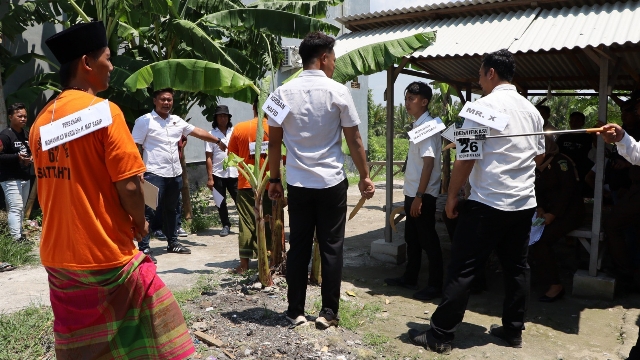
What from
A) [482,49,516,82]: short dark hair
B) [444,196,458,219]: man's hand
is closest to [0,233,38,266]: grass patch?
[444,196,458,219]: man's hand

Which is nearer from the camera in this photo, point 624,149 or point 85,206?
point 85,206

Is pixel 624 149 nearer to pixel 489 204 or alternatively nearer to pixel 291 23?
pixel 489 204

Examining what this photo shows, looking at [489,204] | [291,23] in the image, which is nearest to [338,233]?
[489,204]

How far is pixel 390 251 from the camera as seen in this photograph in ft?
20.8

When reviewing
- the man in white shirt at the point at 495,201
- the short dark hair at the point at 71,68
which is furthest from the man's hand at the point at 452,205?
the short dark hair at the point at 71,68

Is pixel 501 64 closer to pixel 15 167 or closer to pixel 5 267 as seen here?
pixel 5 267

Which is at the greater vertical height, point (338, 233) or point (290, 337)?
point (338, 233)

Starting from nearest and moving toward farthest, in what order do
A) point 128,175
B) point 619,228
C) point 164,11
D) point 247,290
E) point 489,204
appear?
point 128,175, point 489,204, point 247,290, point 619,228, point 164,11

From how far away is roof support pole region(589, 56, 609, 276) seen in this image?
500 centimetres

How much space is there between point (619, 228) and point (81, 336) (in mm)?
4822

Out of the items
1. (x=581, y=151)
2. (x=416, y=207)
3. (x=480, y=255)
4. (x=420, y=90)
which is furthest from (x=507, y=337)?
(x=581, y=151)

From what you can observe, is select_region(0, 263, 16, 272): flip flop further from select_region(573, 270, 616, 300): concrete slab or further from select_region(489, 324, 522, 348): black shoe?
select_region(573, 270, 616, 300): concrete slab

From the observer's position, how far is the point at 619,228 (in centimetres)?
514

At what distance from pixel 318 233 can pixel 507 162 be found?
4.70 feet
